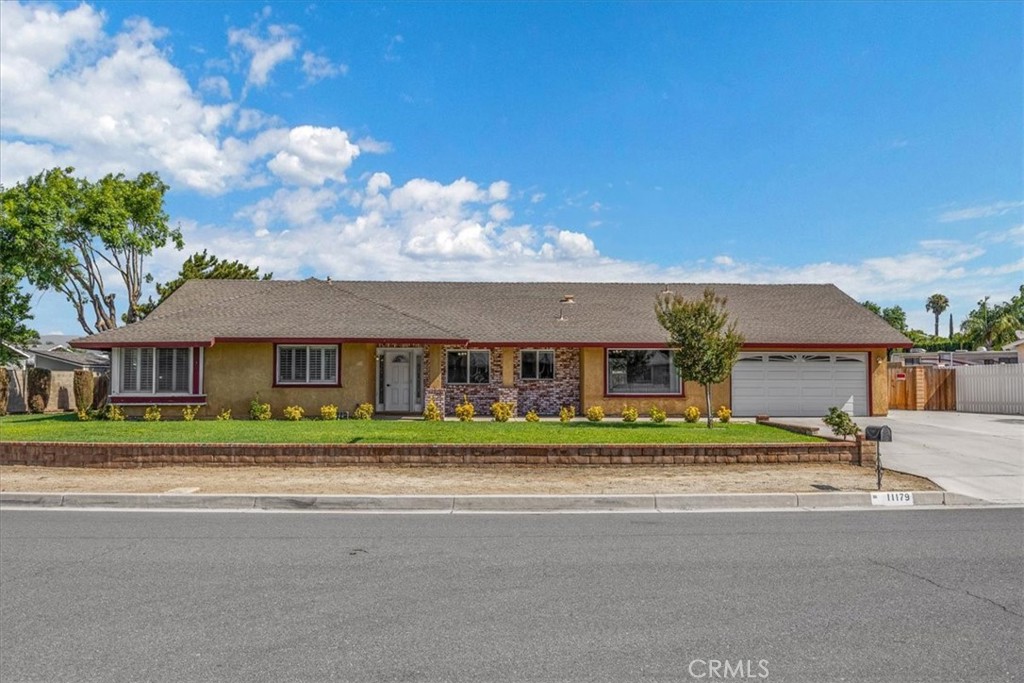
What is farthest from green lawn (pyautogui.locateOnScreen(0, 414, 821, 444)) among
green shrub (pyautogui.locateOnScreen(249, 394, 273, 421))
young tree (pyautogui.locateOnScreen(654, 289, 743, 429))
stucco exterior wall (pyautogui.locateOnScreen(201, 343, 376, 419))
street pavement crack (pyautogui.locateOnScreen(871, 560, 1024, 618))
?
street pavement crack (pyautogui.locateOnScreen(871, 560, 1024, 618))

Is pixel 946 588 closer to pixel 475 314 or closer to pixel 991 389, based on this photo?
pixel 475 314

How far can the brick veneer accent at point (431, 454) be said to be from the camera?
1363cm

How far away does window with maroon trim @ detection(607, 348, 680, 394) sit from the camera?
82.4 ft

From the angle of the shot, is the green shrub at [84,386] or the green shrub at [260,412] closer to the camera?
the green shrub at [260,412]

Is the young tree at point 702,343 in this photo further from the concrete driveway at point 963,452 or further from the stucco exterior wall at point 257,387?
the stucco exterior wall at point 257,387

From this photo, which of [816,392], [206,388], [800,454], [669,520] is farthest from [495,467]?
[816,392]

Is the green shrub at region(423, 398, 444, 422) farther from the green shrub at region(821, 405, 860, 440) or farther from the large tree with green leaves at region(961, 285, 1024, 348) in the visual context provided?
the large tree with green leaves at region(961, 285, 1024, 348)

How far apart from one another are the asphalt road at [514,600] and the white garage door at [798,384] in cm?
1607

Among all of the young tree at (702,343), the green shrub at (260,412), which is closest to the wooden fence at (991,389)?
the young tree at (702,343)

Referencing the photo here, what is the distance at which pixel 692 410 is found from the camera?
2166 cm

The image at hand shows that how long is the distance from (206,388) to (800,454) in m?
17.5

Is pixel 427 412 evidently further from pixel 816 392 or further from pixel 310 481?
pixel 816 392

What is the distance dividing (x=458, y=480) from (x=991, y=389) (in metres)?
23.3

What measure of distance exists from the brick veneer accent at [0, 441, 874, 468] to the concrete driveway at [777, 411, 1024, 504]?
4.59 ft
